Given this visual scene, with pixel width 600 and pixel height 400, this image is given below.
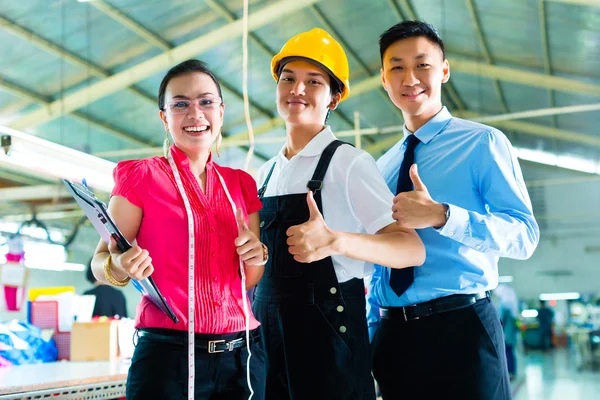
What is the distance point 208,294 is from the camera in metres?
1.57

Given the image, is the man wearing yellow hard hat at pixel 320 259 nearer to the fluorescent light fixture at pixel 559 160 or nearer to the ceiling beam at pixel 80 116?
Answer: the ceiling beam at pixel 80 116

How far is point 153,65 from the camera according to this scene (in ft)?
32.3

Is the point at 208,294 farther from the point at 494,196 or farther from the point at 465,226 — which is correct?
the point at 494,196

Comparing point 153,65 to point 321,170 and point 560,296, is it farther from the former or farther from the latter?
point 560,296

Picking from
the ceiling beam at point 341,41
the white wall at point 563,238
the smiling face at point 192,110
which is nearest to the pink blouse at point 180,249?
the smiling face at point 192,110

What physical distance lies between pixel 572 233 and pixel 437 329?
20669 millimetres

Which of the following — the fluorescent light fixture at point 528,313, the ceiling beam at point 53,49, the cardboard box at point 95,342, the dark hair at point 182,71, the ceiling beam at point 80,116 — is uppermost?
the ceiling beam at point 53,49

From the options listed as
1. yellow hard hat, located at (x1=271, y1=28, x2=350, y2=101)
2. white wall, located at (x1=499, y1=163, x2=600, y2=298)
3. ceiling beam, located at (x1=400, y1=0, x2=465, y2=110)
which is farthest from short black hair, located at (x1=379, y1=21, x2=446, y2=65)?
white wall, located at (x1=499, y1=163, x2=600, y2=298)

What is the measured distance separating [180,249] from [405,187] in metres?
0.79

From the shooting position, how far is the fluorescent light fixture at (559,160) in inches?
733

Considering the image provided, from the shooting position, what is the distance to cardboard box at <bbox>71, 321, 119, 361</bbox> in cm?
389

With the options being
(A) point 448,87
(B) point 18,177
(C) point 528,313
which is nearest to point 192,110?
(B) point 18,177

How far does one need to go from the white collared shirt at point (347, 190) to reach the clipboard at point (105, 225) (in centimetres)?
54

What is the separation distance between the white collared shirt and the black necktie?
0.10 metres
